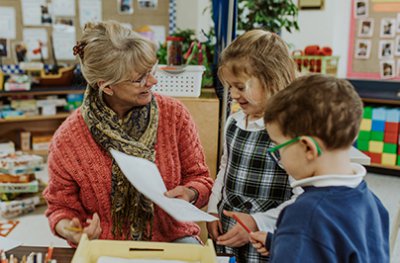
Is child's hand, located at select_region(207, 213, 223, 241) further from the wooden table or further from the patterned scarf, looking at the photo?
the wooden table

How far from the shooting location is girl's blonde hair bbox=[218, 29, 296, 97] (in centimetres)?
124

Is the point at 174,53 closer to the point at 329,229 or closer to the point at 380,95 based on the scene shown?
the point at 329,229

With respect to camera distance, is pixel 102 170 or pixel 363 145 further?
pixel 363 145

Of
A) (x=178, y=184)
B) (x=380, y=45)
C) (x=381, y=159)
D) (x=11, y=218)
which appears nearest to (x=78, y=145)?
(x=178, y=184)

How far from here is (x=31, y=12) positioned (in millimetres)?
4602

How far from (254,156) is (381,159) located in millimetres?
3206

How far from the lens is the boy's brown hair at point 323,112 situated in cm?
82

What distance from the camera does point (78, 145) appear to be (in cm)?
143

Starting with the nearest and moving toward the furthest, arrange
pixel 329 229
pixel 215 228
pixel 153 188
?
pixel 329 229
pixel 153 188
pixel 215 228

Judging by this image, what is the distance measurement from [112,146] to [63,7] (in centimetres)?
369

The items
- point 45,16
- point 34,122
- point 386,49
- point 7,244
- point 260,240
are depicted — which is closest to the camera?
point 260,240

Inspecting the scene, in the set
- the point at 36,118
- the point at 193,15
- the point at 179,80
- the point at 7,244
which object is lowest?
the point at 36,118

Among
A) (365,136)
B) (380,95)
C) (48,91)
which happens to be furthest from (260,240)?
(48,91)

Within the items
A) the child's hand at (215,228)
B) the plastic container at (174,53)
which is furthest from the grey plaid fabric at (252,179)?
the plastic container at (174,53)
